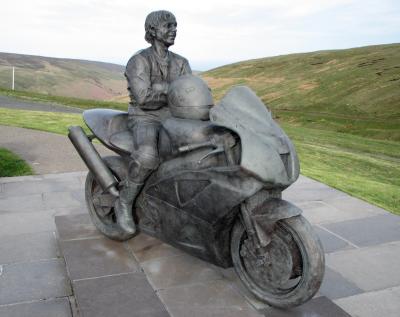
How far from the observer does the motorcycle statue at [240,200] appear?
349 cm

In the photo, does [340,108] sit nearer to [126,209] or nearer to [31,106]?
[31,106]

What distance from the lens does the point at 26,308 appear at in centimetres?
375

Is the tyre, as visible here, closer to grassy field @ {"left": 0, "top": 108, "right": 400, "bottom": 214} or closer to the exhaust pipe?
the exhaust pipe

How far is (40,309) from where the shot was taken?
3738 millimetres

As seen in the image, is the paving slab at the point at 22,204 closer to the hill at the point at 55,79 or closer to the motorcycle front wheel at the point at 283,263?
the motorcycle front wheel at the point at 283,263

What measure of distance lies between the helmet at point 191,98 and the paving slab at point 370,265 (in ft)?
6.60

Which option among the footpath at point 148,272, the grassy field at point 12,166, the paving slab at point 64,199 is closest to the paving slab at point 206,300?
the footpath at point 148,272

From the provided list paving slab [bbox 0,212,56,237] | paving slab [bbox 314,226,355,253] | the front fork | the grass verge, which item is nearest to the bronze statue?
the front fork

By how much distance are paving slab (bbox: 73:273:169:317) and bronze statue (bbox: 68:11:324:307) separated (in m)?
0.55

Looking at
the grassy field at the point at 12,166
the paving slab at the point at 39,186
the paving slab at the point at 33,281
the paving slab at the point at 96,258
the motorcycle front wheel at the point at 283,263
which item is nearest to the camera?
the motorcycle front wheel at the point at 283,263

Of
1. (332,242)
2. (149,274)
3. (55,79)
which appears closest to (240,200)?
(149,274)

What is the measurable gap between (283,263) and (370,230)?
2.52 meters

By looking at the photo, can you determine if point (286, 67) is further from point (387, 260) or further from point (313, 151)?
point (387, 260)

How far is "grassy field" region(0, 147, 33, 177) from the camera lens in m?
8.53
